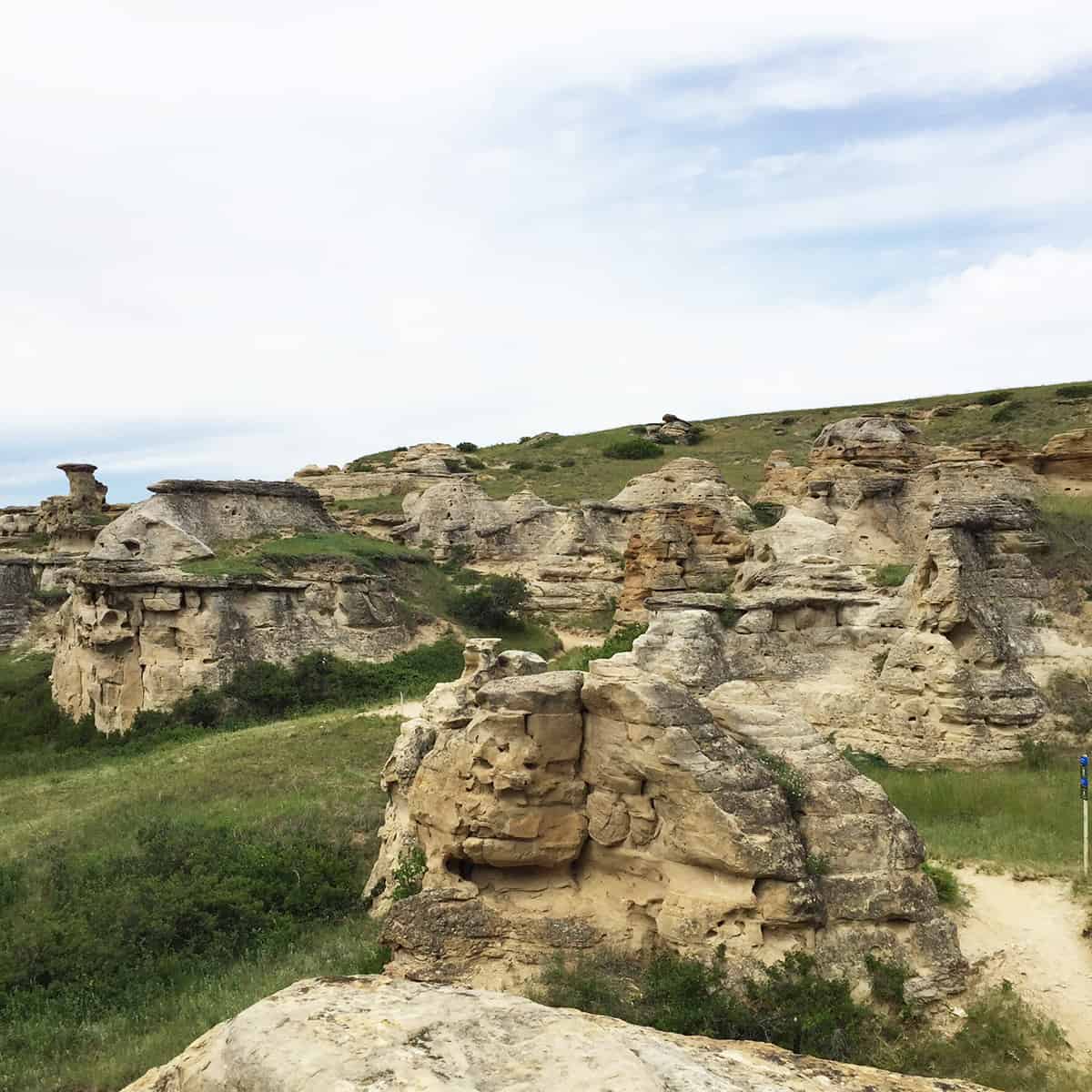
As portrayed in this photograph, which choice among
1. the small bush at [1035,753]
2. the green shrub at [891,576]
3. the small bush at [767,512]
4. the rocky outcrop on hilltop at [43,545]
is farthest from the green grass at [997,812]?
the rocky outcrop on hilltop at [43,545]

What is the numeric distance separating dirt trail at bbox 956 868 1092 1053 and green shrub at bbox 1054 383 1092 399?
51.4 meters

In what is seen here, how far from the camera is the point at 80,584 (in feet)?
74.2

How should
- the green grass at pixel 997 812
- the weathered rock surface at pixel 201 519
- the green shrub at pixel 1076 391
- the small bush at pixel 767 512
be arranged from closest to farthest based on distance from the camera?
the green grass at pixel 997 812 → the weathered rock surface at pixel 201 519 → the small bush at pixel 767 512 → the green shrub at pixel 1076 391

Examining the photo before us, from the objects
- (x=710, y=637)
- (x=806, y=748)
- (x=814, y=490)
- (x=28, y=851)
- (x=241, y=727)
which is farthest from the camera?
(x=814, y=490)

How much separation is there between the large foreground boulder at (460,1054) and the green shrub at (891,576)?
1413 cm

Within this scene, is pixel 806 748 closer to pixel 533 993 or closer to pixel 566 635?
pixel 533 993

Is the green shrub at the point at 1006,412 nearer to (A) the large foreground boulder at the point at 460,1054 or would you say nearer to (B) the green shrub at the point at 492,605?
(B) the green shrub at the point at 492,605

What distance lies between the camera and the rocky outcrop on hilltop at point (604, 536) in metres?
22.1

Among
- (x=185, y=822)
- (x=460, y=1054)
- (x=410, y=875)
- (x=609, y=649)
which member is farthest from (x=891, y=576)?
(x=460, y=1054)

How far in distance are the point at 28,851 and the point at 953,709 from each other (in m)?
14.0

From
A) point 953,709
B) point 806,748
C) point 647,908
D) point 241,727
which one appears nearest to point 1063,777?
point 953,709

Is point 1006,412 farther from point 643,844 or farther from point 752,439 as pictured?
point 643,844

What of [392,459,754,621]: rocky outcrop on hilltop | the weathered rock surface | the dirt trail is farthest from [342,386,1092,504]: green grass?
the dirt trail

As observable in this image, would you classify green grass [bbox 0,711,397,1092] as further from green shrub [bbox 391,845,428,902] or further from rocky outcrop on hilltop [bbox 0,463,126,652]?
rocky outcrop on hilltop [bbox 0,463,126,652]
